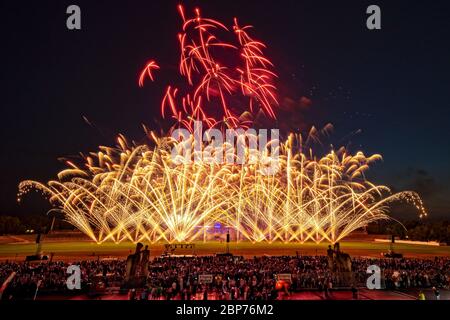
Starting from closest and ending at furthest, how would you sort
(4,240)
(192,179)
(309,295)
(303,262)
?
(309,295), (303,262), (192,179), (4,240)

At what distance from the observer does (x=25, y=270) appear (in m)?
25.0

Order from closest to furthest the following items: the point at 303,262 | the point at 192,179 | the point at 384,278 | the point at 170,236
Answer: the point at 384,278 → the point at 303,262 → the point at 192,179 → the point at 170,236

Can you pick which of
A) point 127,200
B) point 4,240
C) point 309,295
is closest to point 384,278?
point 309,295

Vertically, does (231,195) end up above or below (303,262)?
above

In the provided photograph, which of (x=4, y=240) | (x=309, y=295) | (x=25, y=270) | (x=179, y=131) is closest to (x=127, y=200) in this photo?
(x=179, y=131)

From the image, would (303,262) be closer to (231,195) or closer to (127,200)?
(231,195)

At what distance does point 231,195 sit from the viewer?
154ft
